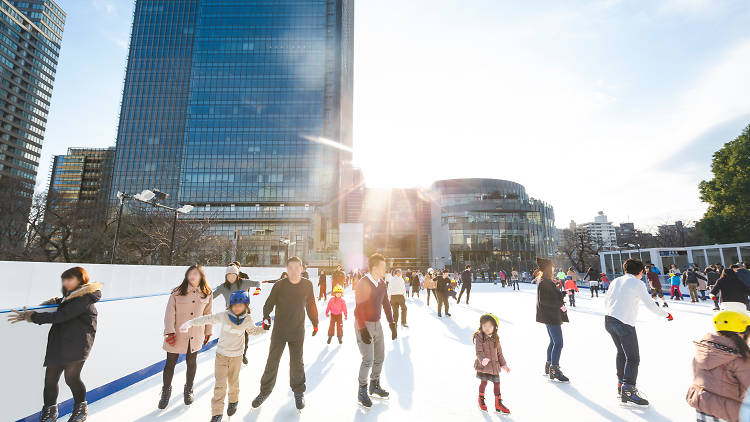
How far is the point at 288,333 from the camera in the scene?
3.86 meters

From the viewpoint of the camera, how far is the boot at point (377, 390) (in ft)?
13.6

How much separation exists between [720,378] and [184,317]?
5361mm

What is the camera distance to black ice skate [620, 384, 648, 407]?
3838 millimetres

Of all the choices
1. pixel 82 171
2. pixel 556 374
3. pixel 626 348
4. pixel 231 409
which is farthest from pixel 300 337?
pixel 82 171

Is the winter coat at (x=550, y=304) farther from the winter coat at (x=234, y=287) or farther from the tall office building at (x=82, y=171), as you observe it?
the tall office building at (x=82, y=171)

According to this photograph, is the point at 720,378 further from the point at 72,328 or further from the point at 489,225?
the point at 489,225

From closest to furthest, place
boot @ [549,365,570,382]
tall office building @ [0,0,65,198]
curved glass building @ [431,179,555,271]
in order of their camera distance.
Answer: boot @ [549,365,570,382], curved glass building @ [431,179,555,271], tall office building @ [0,0,65,198]

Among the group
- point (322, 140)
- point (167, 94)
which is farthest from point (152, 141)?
point (322, 140)

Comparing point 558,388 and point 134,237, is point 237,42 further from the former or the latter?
point 558,388

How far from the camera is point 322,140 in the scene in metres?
68.7

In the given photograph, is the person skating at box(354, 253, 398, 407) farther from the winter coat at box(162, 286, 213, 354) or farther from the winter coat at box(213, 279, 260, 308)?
the winter coat at box(213, 279, 260, 308)

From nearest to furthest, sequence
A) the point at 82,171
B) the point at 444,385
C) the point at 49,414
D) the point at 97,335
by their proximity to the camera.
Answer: the point at 49,414 < the point at 97,335 < the point at 444,385 < the point at 82,171

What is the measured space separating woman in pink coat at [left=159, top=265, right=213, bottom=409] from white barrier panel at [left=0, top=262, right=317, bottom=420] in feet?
3.58

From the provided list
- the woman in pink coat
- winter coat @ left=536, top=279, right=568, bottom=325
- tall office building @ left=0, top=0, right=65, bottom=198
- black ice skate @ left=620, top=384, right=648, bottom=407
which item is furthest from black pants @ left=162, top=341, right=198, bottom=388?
tall office building @ left=0, top=0, right=65, bottom=198
